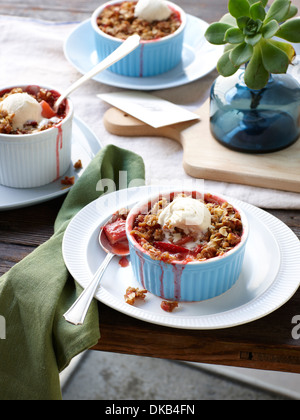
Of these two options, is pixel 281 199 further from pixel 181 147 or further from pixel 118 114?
pixel 118 114

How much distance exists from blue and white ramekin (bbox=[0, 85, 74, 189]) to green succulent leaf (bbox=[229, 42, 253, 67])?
13.1 inches

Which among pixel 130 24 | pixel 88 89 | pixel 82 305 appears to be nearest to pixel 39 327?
pixel 82 305

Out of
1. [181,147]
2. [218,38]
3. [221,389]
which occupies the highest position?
[218,38]

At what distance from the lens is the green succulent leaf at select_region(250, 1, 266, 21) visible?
1.08 meters

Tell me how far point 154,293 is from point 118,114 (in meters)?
0.61

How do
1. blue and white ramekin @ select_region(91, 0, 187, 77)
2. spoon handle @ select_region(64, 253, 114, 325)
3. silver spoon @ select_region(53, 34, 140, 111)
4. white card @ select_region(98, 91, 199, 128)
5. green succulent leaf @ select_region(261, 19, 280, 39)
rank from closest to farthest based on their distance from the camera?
spoon handle @ select_region(64, 253, 114, 325), green succulent leaf @ select_region(261, 19, 280, 39), silver spoon @ select_region(53, 34, 140, 111), white card @ select_region(98, 91, 199, 128), blue and white ramekin @ select_region(91, 0, 187, 77)

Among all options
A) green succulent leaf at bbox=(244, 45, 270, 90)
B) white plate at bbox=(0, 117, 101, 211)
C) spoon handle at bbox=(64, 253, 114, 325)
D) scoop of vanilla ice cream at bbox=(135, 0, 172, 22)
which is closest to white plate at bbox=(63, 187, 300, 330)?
spoon handle at bbox=(64, 253, 114, 325)

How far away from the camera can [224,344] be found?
34.6 inches

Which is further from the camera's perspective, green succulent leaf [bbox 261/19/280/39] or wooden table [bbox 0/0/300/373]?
green succulent leaf [bbox 261/19/280/39]

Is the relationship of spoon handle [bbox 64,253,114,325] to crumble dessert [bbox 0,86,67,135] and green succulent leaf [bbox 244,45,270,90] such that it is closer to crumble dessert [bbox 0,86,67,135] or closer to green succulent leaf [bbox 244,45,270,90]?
crumble dessert [bbox 0,86,67,135]

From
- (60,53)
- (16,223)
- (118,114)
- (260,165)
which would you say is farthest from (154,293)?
(60,53)

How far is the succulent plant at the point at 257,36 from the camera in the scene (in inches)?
42.6

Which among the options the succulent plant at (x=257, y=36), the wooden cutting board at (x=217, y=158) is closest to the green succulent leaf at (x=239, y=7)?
the succulent plant at (x=257, y=36)

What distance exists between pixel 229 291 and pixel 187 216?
14cm
